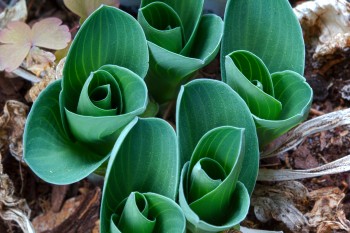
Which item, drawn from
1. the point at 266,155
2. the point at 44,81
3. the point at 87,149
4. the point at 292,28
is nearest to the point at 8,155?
the point at 44,81

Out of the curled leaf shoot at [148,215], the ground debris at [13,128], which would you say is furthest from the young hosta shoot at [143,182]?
the ground debris at [13,128]

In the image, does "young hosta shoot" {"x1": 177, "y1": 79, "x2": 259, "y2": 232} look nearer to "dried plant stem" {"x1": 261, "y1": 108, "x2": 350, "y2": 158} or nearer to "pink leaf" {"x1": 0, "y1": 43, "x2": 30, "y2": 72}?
"dried plant stem" {"x1": 261, "y1": 108, "x2": 350, "y2": 158}

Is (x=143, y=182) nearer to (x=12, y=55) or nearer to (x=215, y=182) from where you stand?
(x=215, y=182)

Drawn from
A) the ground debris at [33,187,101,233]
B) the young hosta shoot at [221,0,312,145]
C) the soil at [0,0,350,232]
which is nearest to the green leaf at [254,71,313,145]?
the young hosta shoot at [221,0,312,145]

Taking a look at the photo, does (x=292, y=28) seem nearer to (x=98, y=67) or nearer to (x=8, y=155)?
(x=98, y=67)

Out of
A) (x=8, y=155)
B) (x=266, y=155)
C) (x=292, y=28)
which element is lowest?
(x=8, y=155)
